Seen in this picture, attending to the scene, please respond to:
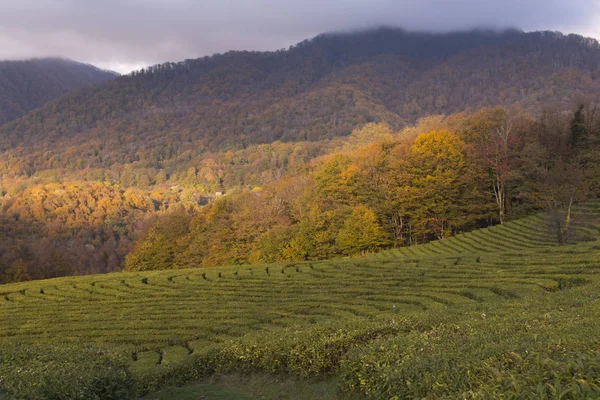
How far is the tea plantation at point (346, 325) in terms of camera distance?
690cm

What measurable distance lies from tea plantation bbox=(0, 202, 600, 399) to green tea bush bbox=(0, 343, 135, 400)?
0.12 feet

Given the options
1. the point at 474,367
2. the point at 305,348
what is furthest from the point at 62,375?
the point at 474,367

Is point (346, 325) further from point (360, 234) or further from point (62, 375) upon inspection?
point (360, 234)

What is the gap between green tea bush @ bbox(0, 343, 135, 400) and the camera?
817 centimetres

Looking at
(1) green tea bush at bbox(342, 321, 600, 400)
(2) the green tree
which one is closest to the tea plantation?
(1) green tea bush at bbox(342, 321, 600, 400)

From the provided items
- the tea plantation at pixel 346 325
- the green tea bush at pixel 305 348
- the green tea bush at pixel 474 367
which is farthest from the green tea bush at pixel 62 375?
the green tea bush at pixel 474 367

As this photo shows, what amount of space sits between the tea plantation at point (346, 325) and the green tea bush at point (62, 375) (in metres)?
0.04

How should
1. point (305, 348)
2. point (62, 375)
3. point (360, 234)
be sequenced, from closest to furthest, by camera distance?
point (62, 375) < point (305, 348) < point (360, 234)

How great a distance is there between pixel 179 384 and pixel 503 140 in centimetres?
5497

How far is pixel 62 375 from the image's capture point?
8.82 meters

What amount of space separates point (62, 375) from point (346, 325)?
8303 mm

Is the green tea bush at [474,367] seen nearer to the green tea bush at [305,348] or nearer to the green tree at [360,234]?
the green tea bush at [305,348]

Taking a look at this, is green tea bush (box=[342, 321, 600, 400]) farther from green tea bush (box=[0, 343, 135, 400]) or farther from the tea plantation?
green tea bush (box=[0, 343, 135, 400])

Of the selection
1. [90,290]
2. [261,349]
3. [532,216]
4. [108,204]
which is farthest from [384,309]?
[108,204]
